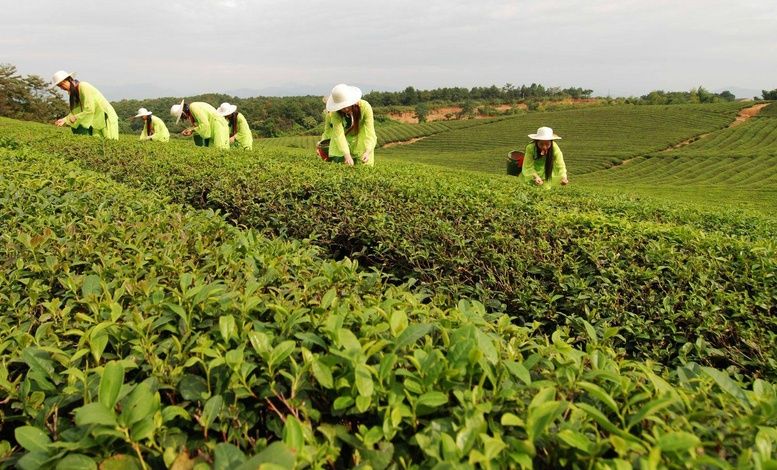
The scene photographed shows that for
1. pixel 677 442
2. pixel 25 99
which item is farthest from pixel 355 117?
pixel 25 99

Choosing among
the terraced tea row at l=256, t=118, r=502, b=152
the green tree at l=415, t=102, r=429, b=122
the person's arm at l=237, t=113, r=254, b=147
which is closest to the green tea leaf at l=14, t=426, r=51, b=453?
the person's arm at l=237, t=113, r=254, b=147

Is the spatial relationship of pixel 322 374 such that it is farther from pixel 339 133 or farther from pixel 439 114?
pixel 439 114

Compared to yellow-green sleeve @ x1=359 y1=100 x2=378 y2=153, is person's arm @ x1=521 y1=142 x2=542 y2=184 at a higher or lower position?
lower

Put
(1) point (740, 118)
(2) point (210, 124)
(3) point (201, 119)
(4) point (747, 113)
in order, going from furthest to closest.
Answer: (4) point (747, 113), (1) point (740, 118), (2) point (210, 124), (3) point (201, 119)

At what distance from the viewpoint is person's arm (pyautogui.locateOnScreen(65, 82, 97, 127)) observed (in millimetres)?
11625

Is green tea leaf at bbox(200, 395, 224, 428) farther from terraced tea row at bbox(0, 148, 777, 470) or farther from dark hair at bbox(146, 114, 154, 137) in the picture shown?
dark hair at bbox(146, 114, 154, 137)

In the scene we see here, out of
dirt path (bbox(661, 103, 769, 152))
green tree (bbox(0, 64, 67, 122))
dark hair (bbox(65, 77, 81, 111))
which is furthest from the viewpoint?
dirt path (bbox(661, 103, 769, 152))

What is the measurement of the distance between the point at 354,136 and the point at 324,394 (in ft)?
23.4

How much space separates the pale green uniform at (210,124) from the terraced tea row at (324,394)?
11.2 m

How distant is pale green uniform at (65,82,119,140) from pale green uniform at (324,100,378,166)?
6.58 m

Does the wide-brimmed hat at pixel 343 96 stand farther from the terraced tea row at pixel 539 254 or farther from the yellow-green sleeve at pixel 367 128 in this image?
the terraced tea row at pixel 539 254

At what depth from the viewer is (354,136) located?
8125 mm

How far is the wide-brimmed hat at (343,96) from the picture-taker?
7121mm

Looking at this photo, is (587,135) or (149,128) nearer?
(149,128)
